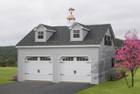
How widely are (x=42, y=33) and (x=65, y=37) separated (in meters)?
2.64

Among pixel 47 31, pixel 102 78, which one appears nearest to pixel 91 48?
pixel 102 78

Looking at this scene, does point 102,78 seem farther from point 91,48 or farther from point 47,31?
point 47,31

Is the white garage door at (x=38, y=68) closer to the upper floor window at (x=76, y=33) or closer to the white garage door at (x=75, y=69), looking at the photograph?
the white garage door at (x=75, y=69)

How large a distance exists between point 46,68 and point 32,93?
9948mm

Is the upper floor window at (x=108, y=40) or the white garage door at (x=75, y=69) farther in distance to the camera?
the upper floor window at (x=108, y=40)

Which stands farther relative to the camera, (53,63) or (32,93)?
(53,63)

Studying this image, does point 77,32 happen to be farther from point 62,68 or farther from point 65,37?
point 62,68

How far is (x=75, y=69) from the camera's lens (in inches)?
1232

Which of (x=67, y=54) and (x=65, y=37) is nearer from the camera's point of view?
(x=67, y=54)

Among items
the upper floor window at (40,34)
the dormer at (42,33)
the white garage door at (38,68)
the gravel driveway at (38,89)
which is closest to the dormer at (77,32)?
the dormer at (42,33)

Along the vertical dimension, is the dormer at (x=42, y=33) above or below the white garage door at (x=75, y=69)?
above

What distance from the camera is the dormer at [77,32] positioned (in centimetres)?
3138

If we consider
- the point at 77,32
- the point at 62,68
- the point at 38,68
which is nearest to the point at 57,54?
the point at 62,68

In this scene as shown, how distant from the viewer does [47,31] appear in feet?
109
